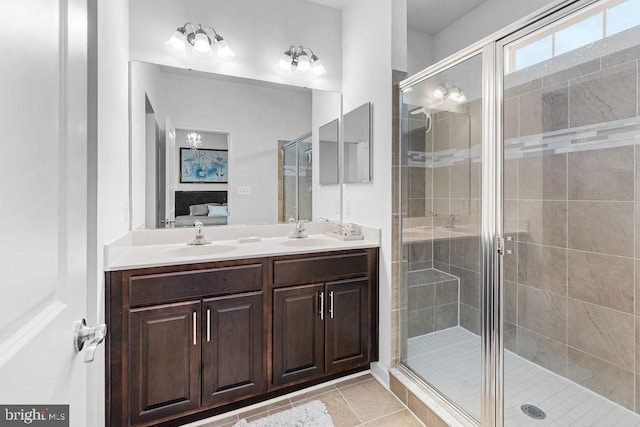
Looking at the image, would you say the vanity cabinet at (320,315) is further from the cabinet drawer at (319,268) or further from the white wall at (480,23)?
the white wall at (480,23)

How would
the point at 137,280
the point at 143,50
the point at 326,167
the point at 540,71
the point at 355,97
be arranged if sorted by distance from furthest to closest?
the point at 326,167
the point at 355,97
the point at 143,50
the point at 540,71
the point at 137,280

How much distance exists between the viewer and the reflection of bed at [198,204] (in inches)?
85.9

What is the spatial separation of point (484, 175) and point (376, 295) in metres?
1.07

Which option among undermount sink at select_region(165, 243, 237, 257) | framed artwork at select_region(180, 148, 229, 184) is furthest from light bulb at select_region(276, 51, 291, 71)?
undermount sink at select_region(165, 243, 237, 257)

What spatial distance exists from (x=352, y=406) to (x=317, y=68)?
8.16 ft

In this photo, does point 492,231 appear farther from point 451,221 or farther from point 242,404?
point 242,404

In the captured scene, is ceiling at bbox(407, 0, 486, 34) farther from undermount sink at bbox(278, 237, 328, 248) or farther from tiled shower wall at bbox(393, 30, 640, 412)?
undermount sink at bbox(278, 237, 328, 248)

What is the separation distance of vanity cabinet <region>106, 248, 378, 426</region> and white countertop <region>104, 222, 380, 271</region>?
0.04 meters

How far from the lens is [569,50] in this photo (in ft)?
5.44

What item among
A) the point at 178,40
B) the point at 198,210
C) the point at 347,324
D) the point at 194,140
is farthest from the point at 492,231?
the point at 178,40

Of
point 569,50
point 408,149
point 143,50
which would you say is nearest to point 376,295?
point 408,149

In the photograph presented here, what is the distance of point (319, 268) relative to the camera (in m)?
1.94

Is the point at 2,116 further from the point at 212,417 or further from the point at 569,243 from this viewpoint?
the point at 569,243

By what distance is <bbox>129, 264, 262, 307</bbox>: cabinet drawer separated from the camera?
1.51 metres
